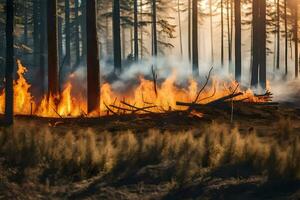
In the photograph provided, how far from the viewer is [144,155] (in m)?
9.75

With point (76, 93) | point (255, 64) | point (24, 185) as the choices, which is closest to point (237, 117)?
point (24, 185)

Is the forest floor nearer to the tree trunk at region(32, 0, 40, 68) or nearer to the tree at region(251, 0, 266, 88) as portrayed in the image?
the tree at region(251, 0, 266, 88)

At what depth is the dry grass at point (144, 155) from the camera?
8.79 m

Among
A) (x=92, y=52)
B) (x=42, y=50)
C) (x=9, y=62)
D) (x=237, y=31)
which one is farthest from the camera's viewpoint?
(x=42, y=50)

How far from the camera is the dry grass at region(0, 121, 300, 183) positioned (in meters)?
8.79

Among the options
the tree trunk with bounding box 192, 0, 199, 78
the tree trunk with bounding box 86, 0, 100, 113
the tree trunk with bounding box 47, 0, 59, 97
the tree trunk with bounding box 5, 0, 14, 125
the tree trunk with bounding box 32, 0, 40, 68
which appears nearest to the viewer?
the tree trunk with bounding box 5, 0, 14, 125

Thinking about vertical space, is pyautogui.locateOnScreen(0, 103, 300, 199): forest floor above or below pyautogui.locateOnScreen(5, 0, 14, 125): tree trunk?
below

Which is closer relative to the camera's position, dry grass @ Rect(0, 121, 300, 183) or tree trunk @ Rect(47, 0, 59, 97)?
dry grass @ Rect(0, 121, 300, 183)

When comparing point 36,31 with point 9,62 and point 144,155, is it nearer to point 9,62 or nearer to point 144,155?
point 9,62

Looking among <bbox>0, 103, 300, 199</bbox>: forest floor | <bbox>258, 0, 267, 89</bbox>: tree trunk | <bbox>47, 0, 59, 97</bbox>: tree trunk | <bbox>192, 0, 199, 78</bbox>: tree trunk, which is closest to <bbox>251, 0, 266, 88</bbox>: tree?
<bbox>258, 0, 267, 89</bbox>: tree trunk

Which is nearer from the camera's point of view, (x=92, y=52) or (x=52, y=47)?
(x=92, y=52)

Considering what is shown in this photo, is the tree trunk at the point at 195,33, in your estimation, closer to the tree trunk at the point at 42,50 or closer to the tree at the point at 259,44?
the tree at the point at 259,44

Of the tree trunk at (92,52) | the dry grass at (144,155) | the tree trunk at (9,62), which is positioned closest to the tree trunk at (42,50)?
the tree trunk at (92,52)

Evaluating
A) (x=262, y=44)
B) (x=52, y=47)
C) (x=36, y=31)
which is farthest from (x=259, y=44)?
(x=36, y=31)
